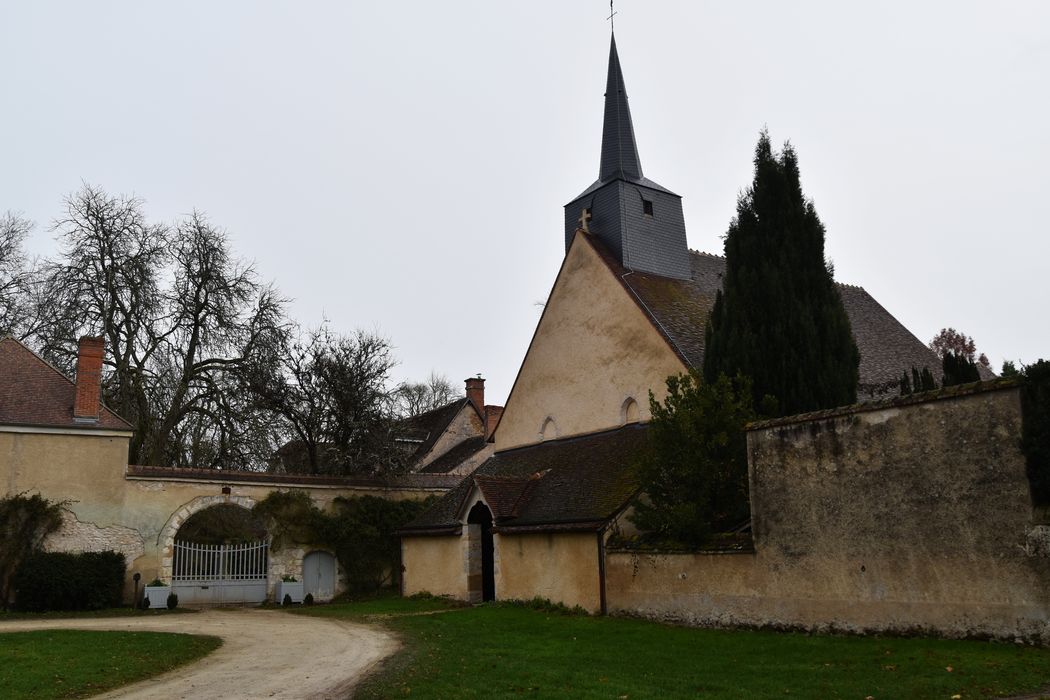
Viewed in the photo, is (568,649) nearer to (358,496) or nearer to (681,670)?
(681,670)

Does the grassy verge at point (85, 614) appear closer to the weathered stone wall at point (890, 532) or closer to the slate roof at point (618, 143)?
the weathered stone wall at point (890, 532)

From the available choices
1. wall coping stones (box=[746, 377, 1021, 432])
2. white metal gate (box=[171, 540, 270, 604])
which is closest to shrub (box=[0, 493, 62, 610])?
white metal gate (box=[171, 540, 270, 604])

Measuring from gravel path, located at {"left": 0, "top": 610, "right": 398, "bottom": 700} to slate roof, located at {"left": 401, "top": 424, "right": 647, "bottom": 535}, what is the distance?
4.30 metres

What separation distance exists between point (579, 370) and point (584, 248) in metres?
3.59

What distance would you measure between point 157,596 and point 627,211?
1644 cm

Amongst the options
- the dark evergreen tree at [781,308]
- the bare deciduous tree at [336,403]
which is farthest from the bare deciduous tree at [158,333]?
the dark evergreen tree at [781,308]

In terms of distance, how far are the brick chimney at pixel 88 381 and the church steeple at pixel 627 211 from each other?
13.8 metres

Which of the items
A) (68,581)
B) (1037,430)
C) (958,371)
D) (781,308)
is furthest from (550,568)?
(68,581)

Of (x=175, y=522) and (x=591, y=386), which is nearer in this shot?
(x=175, y=522)

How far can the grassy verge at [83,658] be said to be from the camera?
→ 9961mm

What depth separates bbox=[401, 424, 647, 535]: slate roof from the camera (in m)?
17.6

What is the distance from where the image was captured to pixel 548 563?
18312mm

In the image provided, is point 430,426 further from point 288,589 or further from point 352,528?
point 288,589

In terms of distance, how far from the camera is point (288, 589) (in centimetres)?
2369
